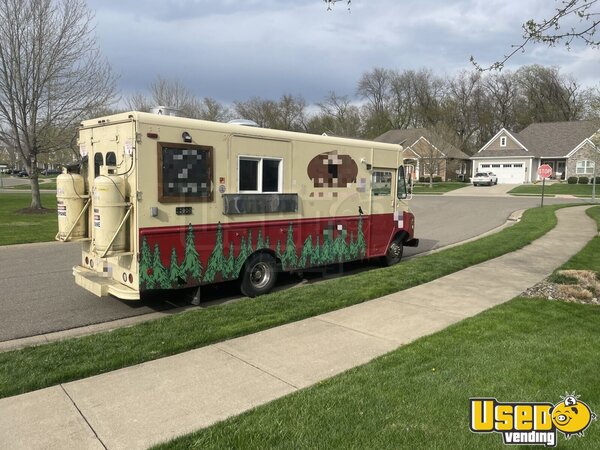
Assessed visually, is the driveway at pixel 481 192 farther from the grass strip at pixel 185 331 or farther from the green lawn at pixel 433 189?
the grass strip at pixel 185 331

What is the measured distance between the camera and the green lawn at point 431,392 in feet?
10.9

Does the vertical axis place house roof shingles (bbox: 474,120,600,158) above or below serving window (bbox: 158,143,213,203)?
above

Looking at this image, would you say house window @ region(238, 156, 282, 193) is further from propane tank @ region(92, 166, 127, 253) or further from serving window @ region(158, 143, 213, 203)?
propane tank @ region(92, 166, 127, 253)

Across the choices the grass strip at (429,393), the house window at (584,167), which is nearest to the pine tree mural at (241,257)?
the grass strip at (429,393)

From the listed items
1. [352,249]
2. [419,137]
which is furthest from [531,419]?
[419,137]

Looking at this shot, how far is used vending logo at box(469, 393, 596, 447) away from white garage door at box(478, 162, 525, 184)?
5772 cm

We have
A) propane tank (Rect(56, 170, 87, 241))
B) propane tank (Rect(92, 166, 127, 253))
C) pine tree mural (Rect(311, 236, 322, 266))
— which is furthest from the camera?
pine tree mural (Rect(311, 236, 322, 266))

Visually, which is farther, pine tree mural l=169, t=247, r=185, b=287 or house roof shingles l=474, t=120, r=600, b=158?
house roof shingles l=474, t=120, r=600, b=158

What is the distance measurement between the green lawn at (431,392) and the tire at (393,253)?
183 inches

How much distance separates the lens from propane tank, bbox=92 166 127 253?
20.2 ft

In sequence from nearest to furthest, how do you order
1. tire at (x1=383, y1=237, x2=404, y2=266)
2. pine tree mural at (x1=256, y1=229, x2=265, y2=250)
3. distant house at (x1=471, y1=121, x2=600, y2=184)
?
pine tree mural at (x1=256, y1=229, x2=265, y2=250)
tire at (x1=383, y1=237, x2=404, y2=266)
distant house at (x1=471, y1=121, x2=600, y2=184)

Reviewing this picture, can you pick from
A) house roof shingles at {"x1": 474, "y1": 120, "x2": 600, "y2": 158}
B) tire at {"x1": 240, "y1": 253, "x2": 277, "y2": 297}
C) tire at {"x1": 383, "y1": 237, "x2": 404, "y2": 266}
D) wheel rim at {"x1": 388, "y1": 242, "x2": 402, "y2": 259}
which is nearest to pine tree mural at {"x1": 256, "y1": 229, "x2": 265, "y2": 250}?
tire at {"x1": 240, "y1": 253, "x2": 277, "y2": 297}

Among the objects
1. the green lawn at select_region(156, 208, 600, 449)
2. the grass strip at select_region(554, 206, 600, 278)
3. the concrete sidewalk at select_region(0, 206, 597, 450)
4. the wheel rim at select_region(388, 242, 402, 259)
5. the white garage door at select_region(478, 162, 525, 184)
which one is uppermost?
the white garage door at select_region(478, 162, 525, 184)

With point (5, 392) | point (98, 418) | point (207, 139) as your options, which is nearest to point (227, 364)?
point (98, 418)
